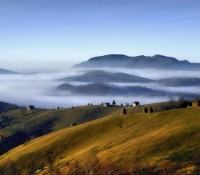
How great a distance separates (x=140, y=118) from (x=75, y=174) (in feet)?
183

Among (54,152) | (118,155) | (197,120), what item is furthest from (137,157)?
(54,152)

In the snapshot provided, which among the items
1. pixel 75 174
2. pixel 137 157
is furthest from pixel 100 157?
pixel 75 174

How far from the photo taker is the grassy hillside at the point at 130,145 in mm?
64188

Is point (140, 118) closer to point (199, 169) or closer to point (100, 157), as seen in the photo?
point (100, 157)

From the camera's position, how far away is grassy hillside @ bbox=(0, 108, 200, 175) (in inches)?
2527

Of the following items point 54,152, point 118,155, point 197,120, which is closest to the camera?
point 118,155

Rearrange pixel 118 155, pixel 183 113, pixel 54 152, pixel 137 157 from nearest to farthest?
pixel 137 157
pixel 118 155
pixel 183 113
pixel 54 152

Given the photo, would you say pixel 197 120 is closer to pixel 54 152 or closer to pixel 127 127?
pixel 127 127

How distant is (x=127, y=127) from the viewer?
358ft

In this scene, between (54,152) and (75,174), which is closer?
(75,174)

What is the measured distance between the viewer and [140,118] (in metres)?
115

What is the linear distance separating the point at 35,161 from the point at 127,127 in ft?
90.9

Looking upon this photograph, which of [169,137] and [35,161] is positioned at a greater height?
[169,137]

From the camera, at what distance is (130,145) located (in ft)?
262
